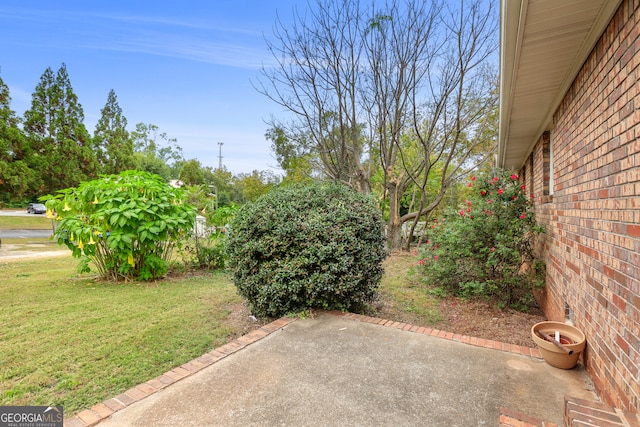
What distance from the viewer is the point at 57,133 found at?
2114 centimetres

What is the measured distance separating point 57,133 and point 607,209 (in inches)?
1057

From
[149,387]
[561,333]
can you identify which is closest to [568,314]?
[561,333]

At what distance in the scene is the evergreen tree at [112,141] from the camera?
25.5m

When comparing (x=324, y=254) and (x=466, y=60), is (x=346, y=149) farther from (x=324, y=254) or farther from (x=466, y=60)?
(x=324, y=254)

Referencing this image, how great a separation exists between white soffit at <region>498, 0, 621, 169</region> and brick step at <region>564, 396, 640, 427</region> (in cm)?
237

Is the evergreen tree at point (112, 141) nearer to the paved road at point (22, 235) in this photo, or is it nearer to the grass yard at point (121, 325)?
the paved road at point (22, 235)

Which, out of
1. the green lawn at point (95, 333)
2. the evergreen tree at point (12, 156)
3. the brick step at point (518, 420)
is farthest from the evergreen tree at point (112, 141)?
the brick step at point (518, 420)

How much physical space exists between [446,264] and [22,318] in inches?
247

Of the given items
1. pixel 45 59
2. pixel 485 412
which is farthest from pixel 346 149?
pixel 45 59

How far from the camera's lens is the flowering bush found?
504cm

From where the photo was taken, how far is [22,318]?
4324 mm

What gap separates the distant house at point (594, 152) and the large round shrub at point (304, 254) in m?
2.05

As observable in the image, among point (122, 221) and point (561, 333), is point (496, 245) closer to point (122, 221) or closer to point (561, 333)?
point (561, 333)

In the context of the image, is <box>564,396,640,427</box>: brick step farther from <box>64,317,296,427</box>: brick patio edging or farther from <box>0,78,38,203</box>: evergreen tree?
<box>0,78,38,203</box>: evergreen tree
